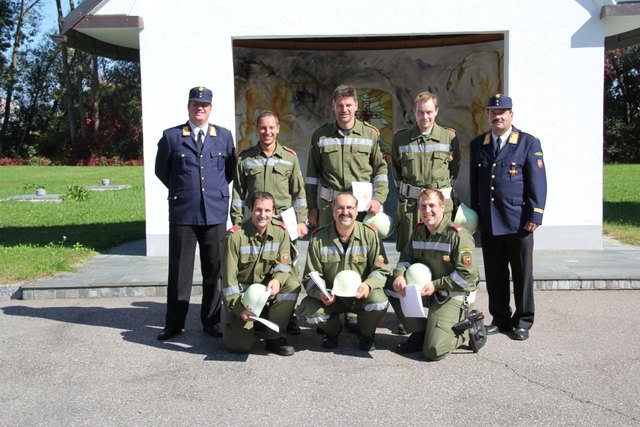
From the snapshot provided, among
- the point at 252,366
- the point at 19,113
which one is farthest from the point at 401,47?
the point at 19,113

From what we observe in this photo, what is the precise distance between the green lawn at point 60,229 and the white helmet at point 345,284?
4.24 meters

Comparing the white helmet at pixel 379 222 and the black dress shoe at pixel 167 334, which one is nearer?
the black dress shoe at pixel 167 334

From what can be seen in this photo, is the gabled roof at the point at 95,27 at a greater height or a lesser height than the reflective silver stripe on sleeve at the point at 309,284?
greater

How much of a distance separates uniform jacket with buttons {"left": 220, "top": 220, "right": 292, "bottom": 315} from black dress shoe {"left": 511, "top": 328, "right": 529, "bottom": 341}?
1897 millimetres

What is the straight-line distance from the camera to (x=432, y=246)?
19.0 ft

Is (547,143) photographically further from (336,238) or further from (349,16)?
(336,238)

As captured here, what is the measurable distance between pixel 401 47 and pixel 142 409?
10.2 m

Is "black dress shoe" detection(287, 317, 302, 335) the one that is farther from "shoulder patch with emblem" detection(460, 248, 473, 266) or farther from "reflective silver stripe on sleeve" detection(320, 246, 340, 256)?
"shoulder patch with emblem" detection(460, 248, 473, 266)

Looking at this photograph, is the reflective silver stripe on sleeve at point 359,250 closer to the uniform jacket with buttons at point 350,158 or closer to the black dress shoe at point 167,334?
the uniform jacket with buttons at point 350,158

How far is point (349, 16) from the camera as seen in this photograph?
937 centimetres

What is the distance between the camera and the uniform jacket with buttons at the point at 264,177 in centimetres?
629

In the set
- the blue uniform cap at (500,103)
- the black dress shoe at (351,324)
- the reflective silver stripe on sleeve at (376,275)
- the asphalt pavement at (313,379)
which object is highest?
the blue uniform cap at (500,103)

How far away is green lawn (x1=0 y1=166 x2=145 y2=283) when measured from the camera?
8945 mm

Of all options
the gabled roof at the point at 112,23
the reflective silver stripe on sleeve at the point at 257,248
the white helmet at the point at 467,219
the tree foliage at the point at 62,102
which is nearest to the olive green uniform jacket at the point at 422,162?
the white helmet at the point at 467,219
